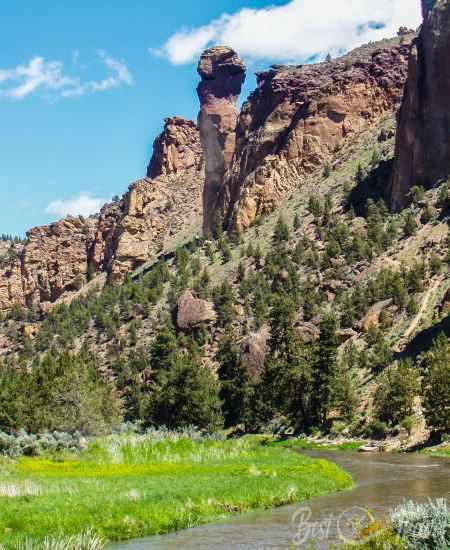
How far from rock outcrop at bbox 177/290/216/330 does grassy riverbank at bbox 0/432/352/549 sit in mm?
66348

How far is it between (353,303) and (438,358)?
36.3m

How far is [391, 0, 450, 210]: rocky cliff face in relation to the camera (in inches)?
4791

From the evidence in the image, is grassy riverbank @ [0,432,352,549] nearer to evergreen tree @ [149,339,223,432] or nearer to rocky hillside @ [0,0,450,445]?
rocky hillside @ [0,0,450,445]

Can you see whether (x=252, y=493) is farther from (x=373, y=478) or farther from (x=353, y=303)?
(x=353, y=303)

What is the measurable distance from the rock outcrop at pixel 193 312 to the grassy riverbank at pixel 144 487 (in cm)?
6635

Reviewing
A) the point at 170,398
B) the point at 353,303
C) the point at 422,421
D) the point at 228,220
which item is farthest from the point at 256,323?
the point at 228,220

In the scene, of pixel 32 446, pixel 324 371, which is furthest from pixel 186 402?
pixel 32 446

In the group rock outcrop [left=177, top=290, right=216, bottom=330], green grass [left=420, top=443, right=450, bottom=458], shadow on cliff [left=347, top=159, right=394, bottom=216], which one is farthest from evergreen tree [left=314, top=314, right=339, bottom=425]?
shadow on cliff [left=347, top=159, right=394, bottom=216]

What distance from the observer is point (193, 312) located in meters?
121

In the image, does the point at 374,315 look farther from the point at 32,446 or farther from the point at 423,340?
the point at 32,446

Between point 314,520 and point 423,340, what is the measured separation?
185 ft

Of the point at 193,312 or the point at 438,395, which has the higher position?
the point at 193,312

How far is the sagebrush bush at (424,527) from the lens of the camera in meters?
17.3

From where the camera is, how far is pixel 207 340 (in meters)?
116
